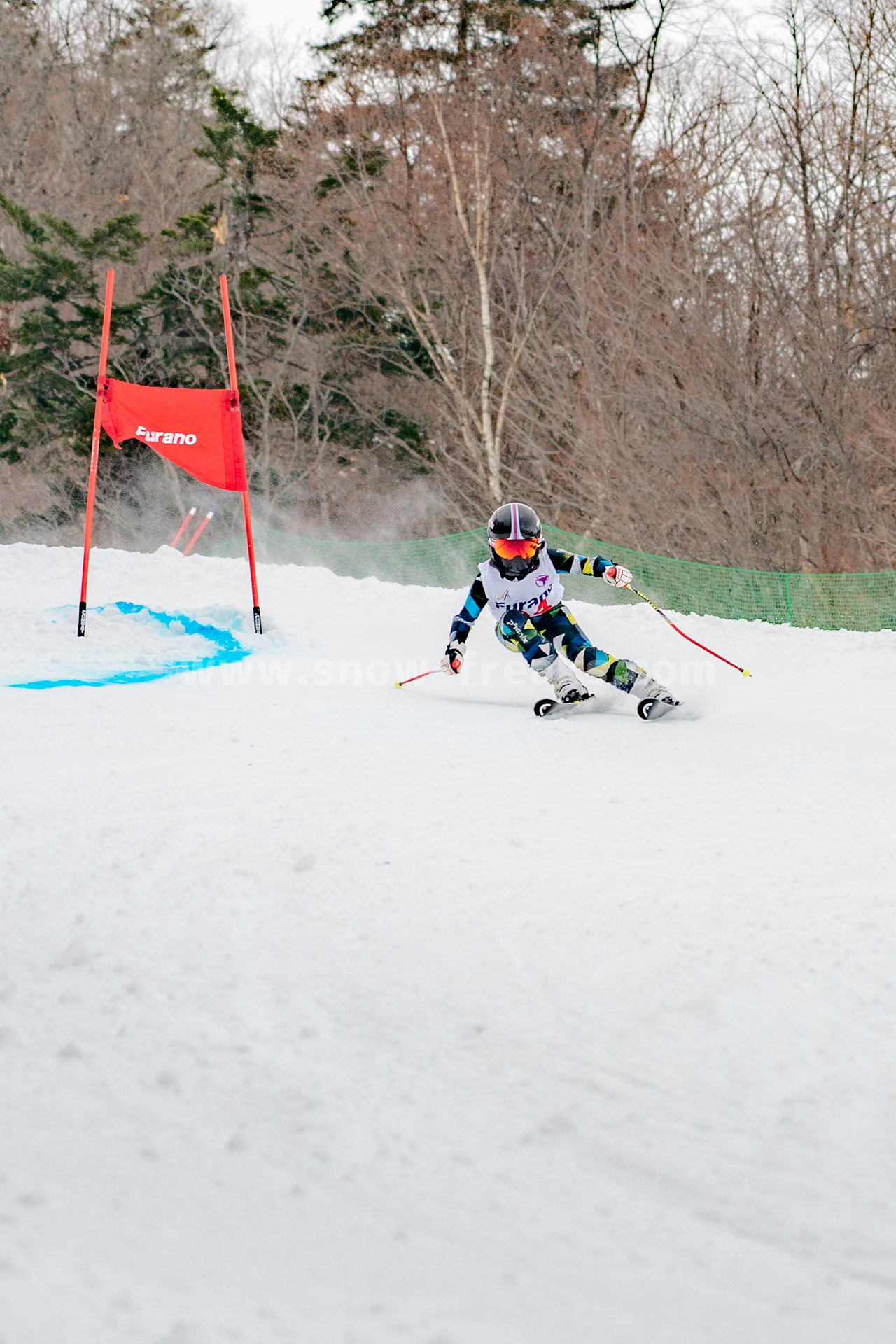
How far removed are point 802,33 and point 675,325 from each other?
173 inches

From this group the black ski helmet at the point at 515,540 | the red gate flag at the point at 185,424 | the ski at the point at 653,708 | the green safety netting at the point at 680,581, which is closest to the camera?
the ski at the point at 653,708

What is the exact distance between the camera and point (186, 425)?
27.2ft

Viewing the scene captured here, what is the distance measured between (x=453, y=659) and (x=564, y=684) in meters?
0.72

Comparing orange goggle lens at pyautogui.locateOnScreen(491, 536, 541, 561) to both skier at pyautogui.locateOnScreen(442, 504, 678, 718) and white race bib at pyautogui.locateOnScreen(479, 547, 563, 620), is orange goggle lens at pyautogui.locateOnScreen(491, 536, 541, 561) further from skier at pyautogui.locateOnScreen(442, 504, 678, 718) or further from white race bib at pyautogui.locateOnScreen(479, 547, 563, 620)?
white race bib at pyautogui.locateOnScreen(479, 547, 563, 620)

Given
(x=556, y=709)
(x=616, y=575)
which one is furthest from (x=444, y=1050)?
(x=616, y=575)

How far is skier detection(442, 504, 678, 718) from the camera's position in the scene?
6.26 meters

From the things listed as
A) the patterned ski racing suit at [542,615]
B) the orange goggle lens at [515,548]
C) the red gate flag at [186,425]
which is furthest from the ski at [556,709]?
the red gate flag at [186,425]

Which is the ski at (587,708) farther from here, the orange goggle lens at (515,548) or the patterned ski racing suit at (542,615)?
the orange goggle lens at (515,548)

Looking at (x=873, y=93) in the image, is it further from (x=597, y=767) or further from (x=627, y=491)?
(x=597, y=767)

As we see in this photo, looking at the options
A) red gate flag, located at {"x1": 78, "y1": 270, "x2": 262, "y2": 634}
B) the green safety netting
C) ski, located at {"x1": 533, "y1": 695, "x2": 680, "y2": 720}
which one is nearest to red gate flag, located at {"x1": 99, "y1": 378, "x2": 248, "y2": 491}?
red gate flag, located at {"x1": 78, "y1": 270, "x2": 262, "y2": 634}

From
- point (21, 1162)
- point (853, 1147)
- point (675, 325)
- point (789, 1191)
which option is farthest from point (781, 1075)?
point (675, 325)

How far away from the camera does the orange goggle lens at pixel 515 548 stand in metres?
6.35

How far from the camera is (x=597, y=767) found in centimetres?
494
